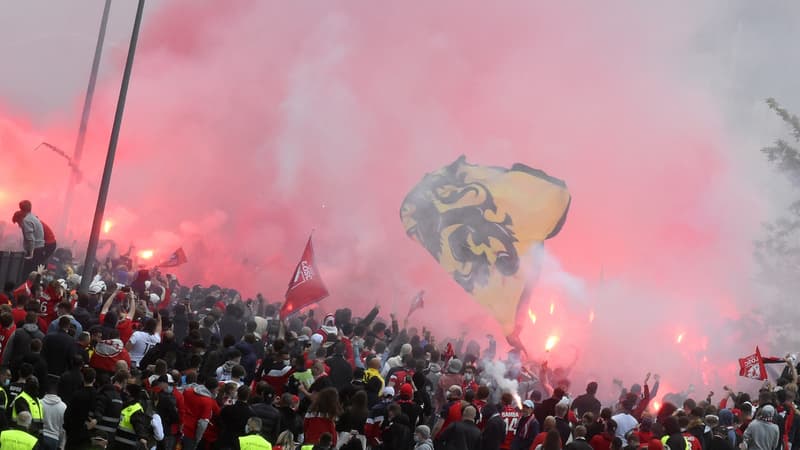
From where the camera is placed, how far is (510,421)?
13094 millimetres

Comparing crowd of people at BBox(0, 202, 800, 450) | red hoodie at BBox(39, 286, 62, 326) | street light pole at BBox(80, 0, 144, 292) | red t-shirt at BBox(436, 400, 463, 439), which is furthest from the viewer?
street light pole at BBox(80, 0, 144, 292)

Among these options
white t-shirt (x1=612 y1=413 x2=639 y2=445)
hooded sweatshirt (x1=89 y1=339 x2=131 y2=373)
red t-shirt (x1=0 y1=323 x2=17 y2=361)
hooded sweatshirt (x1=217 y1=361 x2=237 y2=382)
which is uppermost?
red t-shirt (x1=0 y1=323 x2=17 y2=361)

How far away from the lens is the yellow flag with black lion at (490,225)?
73.6ft

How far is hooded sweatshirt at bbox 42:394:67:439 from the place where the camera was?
401 inches

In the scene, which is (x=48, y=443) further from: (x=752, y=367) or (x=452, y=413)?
(x=752, y=367)

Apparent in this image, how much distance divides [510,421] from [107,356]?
5.01 meters

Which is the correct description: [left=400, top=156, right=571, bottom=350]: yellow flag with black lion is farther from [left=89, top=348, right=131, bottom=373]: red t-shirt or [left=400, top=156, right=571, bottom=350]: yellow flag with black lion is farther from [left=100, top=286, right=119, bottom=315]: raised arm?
[left=89, top=348, right=131, bottom=373]: red t-shirt

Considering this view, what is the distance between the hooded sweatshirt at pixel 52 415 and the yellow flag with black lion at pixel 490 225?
12508 mm

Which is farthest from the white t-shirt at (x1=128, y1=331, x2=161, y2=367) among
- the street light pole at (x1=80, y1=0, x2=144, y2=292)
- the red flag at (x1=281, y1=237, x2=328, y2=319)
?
the street light pole at (x1=80, y1=0, x2=144, y2=292)

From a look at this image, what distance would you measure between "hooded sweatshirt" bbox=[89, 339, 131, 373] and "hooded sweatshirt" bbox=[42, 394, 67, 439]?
163 cm

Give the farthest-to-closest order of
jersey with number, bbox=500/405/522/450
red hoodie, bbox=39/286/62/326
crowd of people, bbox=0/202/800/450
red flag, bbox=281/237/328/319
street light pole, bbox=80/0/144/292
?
1. street light pole, bbox=80/0/144/292
2. red flag, bbox=281/237/328/319
3. red hoodie, bbox=39/286/62/326
4. jersey with number, bbox=500/405/522/450
5. crowd of people, bbox=0/202/800/450

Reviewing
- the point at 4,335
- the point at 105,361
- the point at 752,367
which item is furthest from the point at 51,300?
the point at 752,367

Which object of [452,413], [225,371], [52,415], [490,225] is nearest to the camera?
[52,415]

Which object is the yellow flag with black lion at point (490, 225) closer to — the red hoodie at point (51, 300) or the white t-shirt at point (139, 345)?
the red hoodie at point (51, 300)
